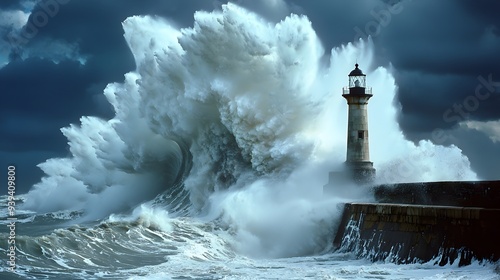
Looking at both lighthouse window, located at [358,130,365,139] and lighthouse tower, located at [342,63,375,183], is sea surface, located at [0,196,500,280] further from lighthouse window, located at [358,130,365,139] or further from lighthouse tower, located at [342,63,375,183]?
lighthouse window, located at [358,130,365,139]

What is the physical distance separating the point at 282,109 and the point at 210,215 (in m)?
3.10

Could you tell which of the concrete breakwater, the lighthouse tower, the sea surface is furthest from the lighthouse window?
the sea surface

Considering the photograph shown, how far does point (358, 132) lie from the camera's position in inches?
737

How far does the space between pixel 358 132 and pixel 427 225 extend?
20.3 ft

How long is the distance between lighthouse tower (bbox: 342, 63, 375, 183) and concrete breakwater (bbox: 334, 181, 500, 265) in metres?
1.49

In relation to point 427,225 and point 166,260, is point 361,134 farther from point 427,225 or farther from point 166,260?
point 166,260

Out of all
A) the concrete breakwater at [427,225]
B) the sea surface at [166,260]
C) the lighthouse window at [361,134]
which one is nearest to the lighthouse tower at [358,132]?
the lighthouse window at [361,134]

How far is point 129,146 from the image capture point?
2441 cm

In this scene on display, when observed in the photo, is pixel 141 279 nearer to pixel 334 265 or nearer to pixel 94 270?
pixel 94 270

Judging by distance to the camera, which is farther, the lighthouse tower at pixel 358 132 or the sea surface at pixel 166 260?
the lighthouse tower at pixel 358 132

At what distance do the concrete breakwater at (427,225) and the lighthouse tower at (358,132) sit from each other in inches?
58.6

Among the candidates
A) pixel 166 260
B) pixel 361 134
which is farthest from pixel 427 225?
pixel 361 134

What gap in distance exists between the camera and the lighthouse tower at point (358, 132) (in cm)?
1862

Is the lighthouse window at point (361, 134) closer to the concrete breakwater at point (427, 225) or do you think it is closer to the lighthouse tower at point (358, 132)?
the lighthouse tower at point (358, 132)
